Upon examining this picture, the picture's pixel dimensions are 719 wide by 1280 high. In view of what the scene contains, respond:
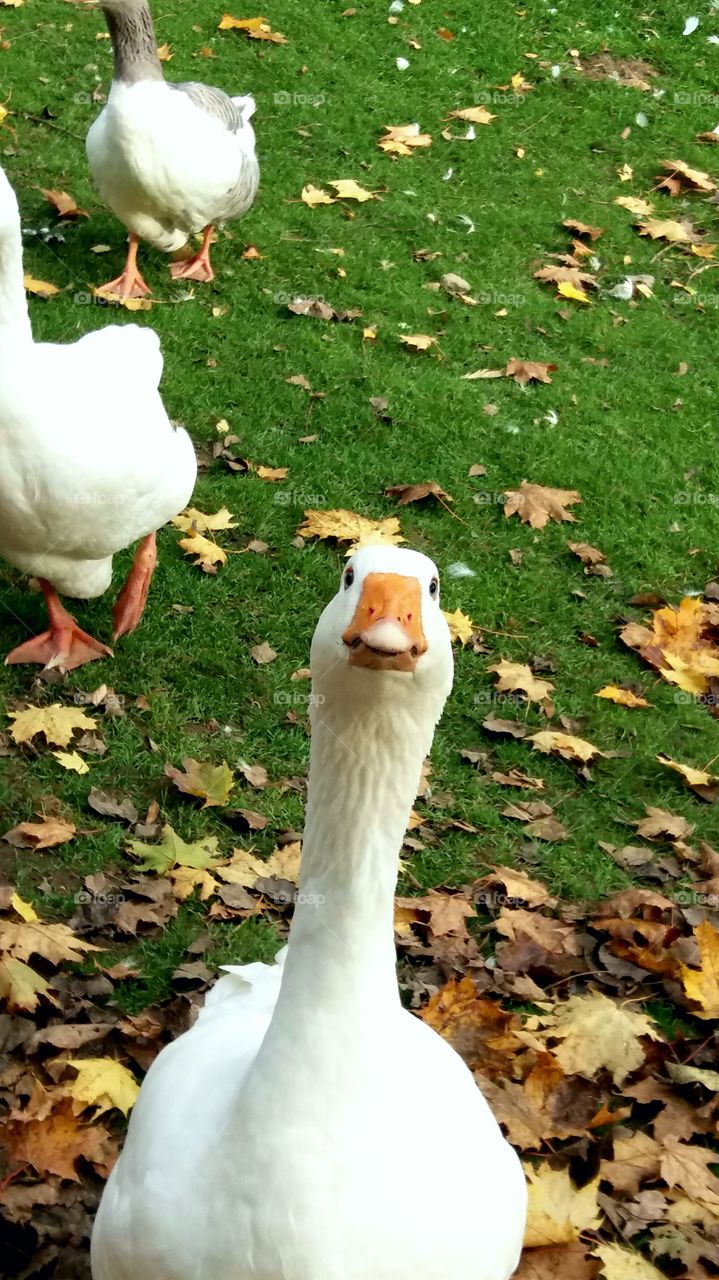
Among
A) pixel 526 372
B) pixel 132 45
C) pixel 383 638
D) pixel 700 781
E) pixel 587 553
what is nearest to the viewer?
pixel 383 638

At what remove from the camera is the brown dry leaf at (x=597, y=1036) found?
312cm

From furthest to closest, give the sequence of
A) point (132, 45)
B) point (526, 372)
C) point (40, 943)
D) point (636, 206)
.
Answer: point (636, 206) < point (526, 372) < point (132, 45) < point (40, 943)

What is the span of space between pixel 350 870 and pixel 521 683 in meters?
2.77

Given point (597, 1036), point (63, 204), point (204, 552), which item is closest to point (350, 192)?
point (63, 204)

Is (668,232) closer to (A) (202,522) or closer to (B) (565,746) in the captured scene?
(A) (202,522)

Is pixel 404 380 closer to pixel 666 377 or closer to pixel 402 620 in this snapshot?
pixel 666 377

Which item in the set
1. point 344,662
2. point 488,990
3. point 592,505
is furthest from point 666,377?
point 344,662

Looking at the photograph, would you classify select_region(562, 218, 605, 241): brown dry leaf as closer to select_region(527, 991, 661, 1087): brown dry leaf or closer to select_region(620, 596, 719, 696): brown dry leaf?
select_region(620, 596, 719, 696): brown dry leaf

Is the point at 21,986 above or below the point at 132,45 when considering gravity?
below

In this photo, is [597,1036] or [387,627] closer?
[387,627]

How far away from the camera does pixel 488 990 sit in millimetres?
3381

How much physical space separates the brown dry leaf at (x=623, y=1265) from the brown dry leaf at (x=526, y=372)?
4717 mm

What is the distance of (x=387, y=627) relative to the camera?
1.56 m

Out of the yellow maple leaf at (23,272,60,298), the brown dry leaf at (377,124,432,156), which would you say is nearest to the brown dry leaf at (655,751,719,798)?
the yellow maple leaf at (23,272,60,298)
